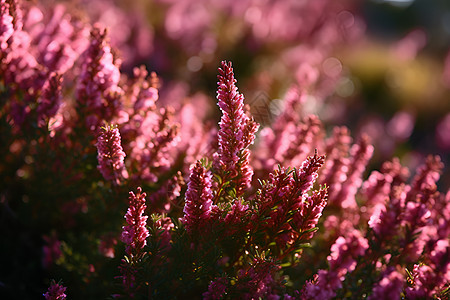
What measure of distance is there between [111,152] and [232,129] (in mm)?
571

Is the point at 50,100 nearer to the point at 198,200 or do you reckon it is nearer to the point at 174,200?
the point at 174,200

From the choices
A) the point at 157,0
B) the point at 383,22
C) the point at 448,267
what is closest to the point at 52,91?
the point at 448,267

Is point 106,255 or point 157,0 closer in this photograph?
point 106,255

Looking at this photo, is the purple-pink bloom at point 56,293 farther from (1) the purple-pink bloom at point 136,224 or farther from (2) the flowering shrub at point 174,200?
(1) the purple-pink bloom at point 136,224

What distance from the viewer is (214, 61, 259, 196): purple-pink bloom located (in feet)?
5.66

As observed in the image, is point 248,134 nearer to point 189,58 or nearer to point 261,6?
point 189,58

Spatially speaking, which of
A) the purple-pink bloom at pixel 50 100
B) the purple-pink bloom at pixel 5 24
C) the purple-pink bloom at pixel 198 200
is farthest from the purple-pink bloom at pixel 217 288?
the purple-pink bloom at pixel 5 24

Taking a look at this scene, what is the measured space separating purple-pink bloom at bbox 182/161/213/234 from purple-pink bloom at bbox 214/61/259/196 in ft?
0.41

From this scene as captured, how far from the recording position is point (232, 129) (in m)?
1.76

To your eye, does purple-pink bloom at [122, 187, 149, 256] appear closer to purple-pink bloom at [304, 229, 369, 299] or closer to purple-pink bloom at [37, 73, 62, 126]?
purple-pink bloom at [304, 229, 369, 299]

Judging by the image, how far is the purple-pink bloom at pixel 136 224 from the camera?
165 centimetres

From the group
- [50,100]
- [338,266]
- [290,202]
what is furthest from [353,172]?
[50,100]

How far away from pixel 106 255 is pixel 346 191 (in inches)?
63.1

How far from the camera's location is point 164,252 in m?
1.93
